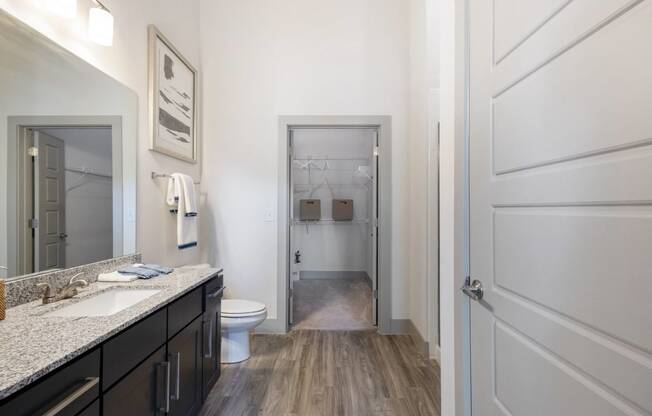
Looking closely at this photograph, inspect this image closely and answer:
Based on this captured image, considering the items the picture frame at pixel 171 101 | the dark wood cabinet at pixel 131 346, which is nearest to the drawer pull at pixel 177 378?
the dark wood cabinet at pixel 131 346

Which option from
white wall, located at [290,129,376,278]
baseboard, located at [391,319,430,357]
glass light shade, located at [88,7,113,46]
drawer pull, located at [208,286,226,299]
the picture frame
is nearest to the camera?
glass light shade, located at [88,7,113,46]

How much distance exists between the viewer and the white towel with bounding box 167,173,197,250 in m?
2.20

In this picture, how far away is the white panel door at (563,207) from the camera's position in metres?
0.60

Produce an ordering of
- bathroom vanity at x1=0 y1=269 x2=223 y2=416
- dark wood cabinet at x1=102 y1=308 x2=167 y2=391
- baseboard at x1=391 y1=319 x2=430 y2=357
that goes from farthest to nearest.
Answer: baseboard at x1=391 y1=319 x2=430 y2=357 → dark wood cabinet at x1=102 y1=308 x2=167 y2=391 → bathroom vanity at x1=0 y1=269 x2=223 y2=416

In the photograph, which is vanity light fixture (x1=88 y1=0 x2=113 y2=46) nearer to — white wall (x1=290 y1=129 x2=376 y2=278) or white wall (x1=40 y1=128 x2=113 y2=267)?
white wall (x1=40 y1=128 x2=113 y2=267)

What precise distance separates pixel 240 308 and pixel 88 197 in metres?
1.25

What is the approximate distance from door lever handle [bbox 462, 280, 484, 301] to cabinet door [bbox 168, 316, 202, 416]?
1.29m

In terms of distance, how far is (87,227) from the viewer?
61.6 inches

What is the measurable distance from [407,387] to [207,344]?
4.35ft

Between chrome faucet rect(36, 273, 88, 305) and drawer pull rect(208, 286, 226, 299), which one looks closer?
chrome faucet rect(36, 273, 88, 305)

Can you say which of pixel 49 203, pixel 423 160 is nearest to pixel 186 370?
pixel 49 203

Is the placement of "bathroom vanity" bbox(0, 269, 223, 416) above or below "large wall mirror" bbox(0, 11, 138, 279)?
below

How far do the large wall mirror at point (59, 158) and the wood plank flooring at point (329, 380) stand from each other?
3.84 ft

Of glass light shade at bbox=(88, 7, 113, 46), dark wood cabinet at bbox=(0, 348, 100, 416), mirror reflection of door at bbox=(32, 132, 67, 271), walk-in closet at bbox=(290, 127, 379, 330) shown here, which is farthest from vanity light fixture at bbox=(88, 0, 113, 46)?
walk-in closet at bbox=(290, 127, 379, 330)
